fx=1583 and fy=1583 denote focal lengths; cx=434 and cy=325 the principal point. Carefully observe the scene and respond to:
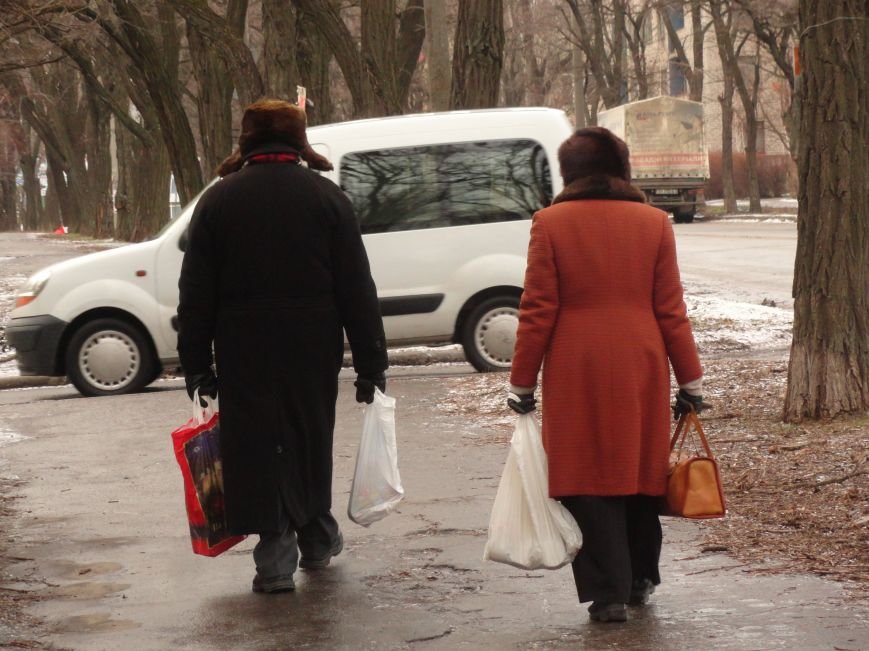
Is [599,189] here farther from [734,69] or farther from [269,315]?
[734,69]

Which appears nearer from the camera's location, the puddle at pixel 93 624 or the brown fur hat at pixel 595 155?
the brown fur hat at pixel 595 155

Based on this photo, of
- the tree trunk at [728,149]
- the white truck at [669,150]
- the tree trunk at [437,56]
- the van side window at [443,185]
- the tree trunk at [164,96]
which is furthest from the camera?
the tree trunk at [728,149]

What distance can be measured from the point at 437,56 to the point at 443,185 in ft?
22.1

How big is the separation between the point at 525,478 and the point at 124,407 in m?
7.09

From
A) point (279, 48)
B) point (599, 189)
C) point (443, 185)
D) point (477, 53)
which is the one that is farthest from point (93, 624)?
point (279, 48)

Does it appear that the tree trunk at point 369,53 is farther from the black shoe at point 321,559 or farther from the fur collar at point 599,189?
the fur collar at point 599,189

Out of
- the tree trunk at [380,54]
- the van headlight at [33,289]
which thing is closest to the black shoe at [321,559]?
the van headlight at [33,289]

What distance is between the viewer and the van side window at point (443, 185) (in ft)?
41.3

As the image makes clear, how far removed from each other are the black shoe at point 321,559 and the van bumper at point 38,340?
7.05m

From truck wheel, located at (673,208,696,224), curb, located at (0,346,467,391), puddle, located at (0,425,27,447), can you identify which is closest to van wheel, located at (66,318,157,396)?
puddle, located at (0,425,27,447)

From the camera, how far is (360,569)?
241 inches

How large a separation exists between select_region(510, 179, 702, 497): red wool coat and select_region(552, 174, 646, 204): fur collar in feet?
0.11

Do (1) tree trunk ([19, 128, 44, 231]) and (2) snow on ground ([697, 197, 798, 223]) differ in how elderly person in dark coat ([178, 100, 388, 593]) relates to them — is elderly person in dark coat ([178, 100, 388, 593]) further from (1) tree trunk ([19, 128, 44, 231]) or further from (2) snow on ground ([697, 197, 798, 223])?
(1) tree trunk ([19, 128, 44, 231])

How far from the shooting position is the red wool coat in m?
5.12
